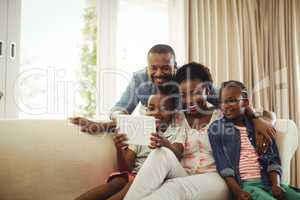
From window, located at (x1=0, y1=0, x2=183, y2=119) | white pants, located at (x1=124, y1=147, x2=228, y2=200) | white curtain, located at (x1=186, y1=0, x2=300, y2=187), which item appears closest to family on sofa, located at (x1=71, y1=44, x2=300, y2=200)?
white pants, located at (x1=124, y1=147, x2=228, y2=200)

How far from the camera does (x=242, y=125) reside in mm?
1592

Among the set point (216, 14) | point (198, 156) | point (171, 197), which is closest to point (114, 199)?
point (171, 197)

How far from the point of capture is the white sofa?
150 cm

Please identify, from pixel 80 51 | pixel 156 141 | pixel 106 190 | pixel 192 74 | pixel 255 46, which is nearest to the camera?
pixel 156 141

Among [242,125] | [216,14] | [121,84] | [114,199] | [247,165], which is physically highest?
[216,14]

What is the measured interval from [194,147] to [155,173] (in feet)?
1.08

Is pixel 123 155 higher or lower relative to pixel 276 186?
higher

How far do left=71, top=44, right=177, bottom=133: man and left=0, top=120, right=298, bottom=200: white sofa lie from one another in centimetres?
6

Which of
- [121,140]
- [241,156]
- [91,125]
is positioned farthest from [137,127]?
[241,156]

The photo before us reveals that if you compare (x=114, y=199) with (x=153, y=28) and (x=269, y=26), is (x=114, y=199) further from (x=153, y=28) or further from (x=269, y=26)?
(x=269, y=26)

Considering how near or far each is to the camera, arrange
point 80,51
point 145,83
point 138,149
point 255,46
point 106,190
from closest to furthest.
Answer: point 106,190, point 138,149, point 145,83, point 80,51, point 255,46

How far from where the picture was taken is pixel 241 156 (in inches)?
58.9

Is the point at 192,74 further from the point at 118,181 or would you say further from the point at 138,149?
the point at 118,181

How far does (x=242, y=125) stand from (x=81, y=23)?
148 centimetres
